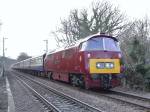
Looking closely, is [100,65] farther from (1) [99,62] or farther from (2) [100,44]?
(2) [100,44]

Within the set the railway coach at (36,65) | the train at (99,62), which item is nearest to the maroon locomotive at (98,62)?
the train at (99,62)

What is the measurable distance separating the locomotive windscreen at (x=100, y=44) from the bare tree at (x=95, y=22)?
28316mm

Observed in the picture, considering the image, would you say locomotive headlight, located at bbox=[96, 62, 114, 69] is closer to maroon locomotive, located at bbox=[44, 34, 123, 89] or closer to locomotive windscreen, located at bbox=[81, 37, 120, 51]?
maroon locomotive, located at bbox=[44, 34, 123, 89]

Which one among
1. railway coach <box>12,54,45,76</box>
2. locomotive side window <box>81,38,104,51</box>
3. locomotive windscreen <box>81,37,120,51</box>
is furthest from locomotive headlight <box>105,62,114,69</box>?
railway coach <box>12,54,45,76</box>

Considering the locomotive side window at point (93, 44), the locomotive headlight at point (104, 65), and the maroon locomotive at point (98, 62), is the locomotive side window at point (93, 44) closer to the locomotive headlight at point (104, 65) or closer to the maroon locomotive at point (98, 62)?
the maroon locomotive at point (98, 62)

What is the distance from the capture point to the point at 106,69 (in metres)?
19.7

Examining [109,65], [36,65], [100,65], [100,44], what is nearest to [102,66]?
[100,65]

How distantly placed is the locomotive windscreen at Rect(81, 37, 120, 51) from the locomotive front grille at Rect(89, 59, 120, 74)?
0.76 m

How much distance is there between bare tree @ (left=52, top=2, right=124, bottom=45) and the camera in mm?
51375

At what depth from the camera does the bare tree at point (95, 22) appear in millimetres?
51375

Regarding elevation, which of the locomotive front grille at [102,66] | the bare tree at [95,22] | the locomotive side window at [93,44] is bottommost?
the locomotive front grille at [102,66]

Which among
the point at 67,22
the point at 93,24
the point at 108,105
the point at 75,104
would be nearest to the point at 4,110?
the point at 75,104

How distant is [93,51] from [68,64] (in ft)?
14.3

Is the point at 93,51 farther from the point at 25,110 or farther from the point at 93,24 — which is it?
Answer: the point at 93,24
